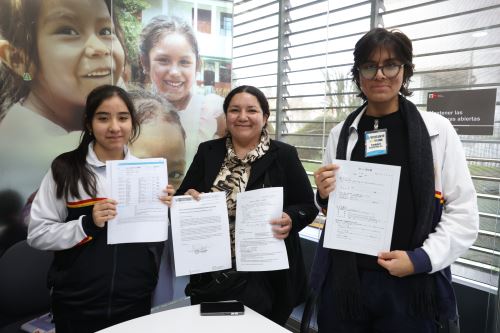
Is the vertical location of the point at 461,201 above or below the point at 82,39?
→ below

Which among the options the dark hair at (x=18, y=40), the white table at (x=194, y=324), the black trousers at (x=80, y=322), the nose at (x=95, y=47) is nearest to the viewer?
the white table at (x=194, y=324)

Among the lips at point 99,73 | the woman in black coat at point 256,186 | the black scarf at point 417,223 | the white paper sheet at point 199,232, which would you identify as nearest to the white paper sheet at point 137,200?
the white paper sheet at point 199,232

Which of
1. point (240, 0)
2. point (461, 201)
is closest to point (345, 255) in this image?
point (461, 201)

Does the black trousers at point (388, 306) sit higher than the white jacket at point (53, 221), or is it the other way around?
the white jacket at point (53, 221)

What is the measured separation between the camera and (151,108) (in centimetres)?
321

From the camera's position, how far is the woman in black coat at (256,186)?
70.6 inches

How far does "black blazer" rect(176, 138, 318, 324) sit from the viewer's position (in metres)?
1.85

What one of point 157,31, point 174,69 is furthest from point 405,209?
point 157,31

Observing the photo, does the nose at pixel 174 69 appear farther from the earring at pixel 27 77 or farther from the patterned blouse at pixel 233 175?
the patterned blouse at pixel 233 175

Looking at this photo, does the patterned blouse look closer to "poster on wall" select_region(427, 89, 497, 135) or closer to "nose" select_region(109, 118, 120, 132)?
"nose" select_region(109, 118, 120, 132)

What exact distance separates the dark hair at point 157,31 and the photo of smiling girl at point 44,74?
11.3 inches

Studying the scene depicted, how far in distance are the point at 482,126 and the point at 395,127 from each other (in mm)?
1121

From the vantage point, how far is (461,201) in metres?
1.31

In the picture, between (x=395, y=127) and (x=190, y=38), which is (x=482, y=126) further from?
(x=190, y=38)
